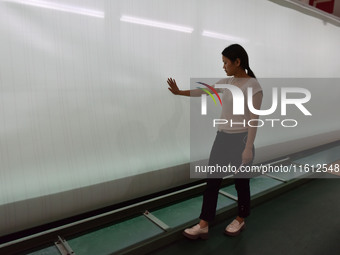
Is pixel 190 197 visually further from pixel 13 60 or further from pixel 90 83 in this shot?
pixel 13 60

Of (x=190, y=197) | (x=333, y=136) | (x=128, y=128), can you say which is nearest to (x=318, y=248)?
(x=190, y=197)

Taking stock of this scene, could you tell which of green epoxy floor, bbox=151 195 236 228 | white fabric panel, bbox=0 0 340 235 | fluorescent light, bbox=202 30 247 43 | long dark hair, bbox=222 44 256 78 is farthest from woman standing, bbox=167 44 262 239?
fluorescent light, bbox=202 30 247 43

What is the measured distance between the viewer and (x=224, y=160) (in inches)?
67.0

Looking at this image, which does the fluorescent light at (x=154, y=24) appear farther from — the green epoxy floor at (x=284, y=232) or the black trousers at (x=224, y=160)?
the green epoxy floor at (x=284, y=232)

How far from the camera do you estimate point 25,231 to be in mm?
1632

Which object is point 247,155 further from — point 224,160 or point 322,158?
point 322,158

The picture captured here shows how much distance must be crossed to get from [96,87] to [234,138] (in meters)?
0.89

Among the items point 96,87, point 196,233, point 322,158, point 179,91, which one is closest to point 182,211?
point 196,233

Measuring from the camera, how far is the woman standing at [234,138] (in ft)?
5.21

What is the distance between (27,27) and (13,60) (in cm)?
19

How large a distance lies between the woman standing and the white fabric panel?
0.27m

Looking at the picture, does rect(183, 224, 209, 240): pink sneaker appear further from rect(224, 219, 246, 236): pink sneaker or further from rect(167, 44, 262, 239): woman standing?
rect(224, 219, 246, 236): pink sneaker

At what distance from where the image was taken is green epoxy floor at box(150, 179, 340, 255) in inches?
67.1

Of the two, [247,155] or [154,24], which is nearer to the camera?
[247,155]
